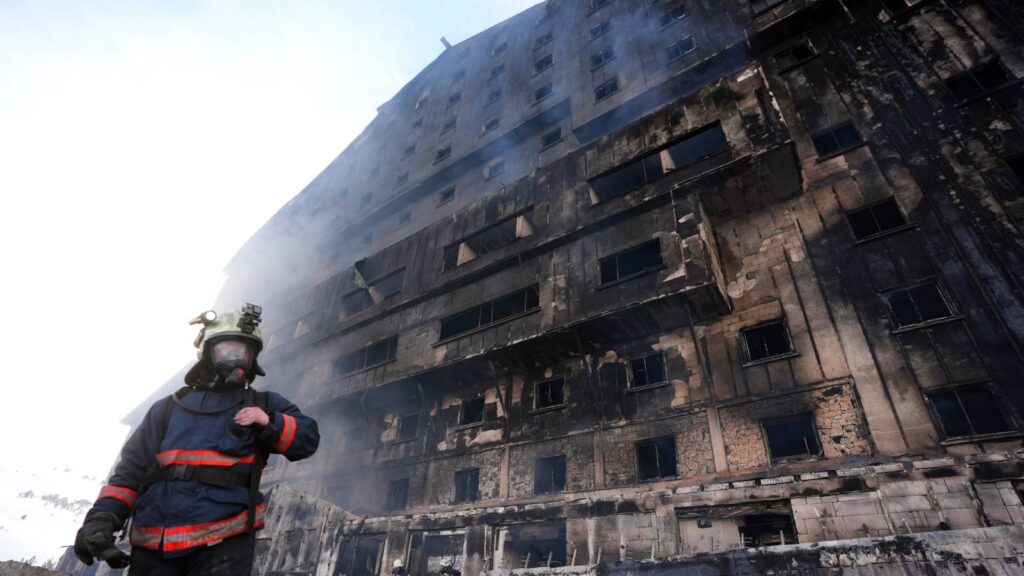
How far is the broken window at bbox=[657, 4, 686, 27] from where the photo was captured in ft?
75.9

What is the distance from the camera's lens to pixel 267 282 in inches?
1453

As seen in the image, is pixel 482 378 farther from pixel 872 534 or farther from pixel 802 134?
pixel 802 134

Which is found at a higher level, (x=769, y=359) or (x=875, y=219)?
(x=875, y=219)

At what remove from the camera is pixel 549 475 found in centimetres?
1472

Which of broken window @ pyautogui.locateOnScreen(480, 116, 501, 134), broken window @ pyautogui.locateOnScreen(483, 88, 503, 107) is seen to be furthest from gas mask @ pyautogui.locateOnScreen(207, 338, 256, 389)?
broken window @ pyautogui.locateOnScreen(483, 88, 503, 107)

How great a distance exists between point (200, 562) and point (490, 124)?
28641 mm

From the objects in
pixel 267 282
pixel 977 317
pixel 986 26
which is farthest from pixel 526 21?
pixel 977 317

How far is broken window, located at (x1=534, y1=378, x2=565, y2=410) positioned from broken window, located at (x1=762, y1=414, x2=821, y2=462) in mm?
6382

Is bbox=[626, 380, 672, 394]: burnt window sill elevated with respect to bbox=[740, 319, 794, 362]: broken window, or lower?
lower

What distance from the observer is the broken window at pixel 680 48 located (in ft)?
71.3

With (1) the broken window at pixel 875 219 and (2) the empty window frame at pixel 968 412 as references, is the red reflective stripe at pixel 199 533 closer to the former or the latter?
(2) the empty window frame at pixel 968 412

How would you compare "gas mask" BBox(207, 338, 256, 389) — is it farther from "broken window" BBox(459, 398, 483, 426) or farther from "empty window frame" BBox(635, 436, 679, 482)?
"broken window" BBox(459, 398, 483, 426)

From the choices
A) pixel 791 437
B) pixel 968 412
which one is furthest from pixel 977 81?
pixel 791 437

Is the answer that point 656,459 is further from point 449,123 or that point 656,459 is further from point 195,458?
point 449,123
